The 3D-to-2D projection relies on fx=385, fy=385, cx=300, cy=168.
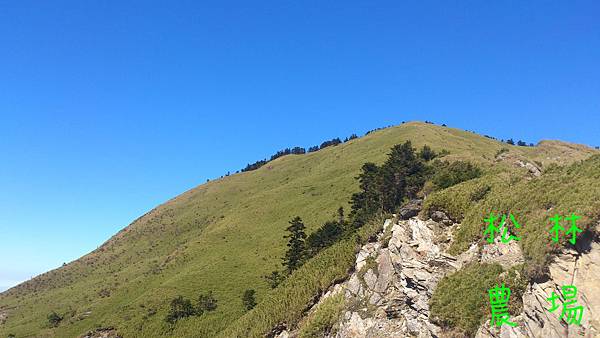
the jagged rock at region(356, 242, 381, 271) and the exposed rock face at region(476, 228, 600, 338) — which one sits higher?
the jagged rock at region(356, 242, 381, 271)

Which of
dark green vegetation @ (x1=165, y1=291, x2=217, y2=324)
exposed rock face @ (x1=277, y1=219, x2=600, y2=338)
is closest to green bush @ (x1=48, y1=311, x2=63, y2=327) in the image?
dark green vegetation @ (x1=165, y1=291, x2=217, y2=324)

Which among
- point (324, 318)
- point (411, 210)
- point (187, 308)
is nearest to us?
point (411, 210)

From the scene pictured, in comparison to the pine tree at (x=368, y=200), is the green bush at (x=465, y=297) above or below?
below

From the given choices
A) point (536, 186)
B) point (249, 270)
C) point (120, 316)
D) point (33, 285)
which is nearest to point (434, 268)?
point (536, 186)

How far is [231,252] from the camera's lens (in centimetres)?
8200

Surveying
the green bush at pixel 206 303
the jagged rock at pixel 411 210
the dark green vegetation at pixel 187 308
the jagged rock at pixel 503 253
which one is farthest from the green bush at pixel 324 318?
the dark green vegetation at pixel 187 308

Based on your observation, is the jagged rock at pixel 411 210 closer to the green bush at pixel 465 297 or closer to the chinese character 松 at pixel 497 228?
the chinese character 松 at pixel 497 228

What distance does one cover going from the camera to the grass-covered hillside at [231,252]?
39594 mm

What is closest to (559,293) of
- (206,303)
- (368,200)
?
(368,200)

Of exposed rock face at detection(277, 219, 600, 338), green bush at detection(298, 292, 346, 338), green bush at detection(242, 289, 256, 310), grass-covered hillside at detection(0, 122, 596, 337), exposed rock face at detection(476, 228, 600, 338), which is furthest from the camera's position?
green bush at detection(242, 289, 256, 310)

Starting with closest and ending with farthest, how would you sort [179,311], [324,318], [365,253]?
[324,318], [365,253], [179,311]

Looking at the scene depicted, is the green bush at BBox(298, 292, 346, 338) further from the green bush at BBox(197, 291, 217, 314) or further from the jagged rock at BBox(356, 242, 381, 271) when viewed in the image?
the green bush at BBox(197, 291, 217, 314)

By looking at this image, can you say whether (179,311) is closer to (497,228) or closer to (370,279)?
(370,279)

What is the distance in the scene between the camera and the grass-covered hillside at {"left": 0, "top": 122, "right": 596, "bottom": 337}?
39.6 meters
